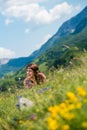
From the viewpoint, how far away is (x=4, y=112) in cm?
951

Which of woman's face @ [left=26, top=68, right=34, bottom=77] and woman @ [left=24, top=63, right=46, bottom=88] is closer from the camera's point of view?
woman @ [left=24, top=63, right=46, bottom=88]

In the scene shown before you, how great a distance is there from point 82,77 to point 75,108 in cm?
351

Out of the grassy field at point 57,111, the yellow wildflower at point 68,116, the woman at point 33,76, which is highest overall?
→ the woman at point 33,76

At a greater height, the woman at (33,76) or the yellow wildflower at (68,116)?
the woman at (33,76)

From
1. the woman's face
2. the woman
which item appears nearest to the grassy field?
the woman

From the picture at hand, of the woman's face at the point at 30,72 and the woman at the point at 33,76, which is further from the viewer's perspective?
the woman's face at the point at 30,72

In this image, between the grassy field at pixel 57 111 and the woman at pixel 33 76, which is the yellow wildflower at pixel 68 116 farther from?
the woman at pixel 33 76

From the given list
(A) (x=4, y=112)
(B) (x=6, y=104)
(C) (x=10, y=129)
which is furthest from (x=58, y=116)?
(B) (x=6, y=104)

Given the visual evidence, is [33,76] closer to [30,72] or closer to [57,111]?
[30,72]

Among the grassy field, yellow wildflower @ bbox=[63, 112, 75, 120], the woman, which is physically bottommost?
yellow wildflower @ bbox=[63, 112, 75, 120]

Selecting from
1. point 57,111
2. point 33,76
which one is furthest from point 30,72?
point 57,111

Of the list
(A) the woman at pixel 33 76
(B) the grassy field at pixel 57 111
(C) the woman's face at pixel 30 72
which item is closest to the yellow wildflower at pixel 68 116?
(B) the grassy field at pixel 57 111

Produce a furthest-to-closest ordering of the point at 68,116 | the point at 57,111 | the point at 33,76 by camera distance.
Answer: the point at 33,76 → the point at 57,111 → the point at 68,116

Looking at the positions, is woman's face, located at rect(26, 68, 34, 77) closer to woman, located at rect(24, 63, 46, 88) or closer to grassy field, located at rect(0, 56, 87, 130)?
woman, located at rect(24, 63, 46, 88)
